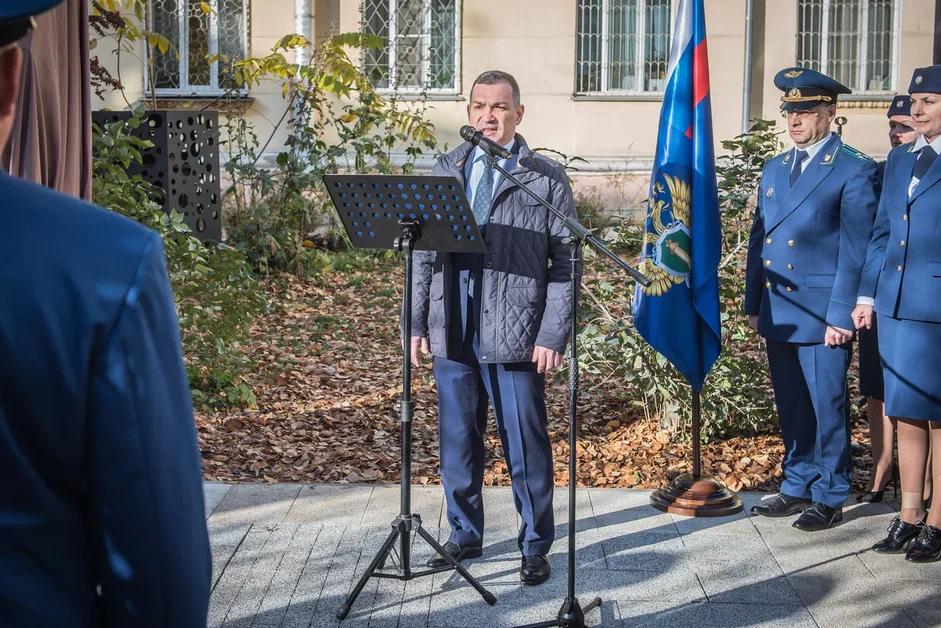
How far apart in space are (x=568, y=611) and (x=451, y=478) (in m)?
1.08

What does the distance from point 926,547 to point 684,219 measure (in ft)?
6.41

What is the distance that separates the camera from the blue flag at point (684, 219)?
20.2 feet

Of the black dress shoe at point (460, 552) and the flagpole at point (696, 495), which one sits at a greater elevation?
the flagpole at point (696, 495)

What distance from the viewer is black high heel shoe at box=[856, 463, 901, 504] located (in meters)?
6.54

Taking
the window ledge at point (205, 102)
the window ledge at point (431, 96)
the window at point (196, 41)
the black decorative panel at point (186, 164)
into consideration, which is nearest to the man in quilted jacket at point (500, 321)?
the black decorative panel at point (186, 164)

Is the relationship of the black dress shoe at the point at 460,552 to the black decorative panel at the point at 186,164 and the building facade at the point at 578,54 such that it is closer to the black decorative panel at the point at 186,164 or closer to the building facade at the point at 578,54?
the black decorative panel at the point at 186,164

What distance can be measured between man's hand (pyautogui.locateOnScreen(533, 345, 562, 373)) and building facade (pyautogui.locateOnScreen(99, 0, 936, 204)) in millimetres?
11704

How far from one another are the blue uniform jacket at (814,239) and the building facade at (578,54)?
34.2 ft

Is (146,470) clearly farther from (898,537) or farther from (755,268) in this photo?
(755,268)

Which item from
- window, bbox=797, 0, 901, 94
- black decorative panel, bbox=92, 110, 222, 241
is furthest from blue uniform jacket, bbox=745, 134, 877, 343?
window, bbox=797, 0, 901, 94

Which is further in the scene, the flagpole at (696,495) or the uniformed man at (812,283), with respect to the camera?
the flagpole at (696,495)

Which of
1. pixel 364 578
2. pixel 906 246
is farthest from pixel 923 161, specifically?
pixel 364 578

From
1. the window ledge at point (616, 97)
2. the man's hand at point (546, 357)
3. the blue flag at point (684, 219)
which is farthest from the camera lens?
the window ledge at point (616, 97)

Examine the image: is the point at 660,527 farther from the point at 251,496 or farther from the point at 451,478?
the point at 251,496
